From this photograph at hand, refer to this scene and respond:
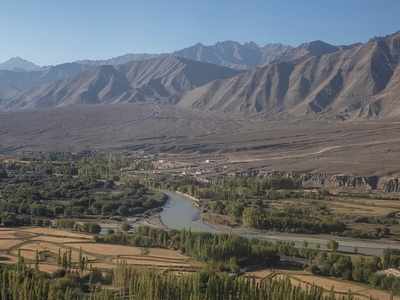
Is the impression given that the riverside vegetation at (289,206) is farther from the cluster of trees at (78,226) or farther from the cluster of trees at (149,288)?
the cluster of trees at (149,288)

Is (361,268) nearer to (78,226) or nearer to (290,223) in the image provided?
(290,223)

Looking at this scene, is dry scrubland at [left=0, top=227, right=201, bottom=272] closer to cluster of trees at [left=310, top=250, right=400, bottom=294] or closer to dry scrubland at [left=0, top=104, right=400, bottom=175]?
cluster of trees at [left=310, top=250, right=400, bottom=294]

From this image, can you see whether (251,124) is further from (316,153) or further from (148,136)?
(316,153)

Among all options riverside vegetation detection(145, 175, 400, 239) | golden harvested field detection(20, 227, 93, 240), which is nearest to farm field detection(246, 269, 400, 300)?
riverside vegetation detection(145, 175, 400, 239)

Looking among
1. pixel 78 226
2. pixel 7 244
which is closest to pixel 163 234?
pixel 78 226

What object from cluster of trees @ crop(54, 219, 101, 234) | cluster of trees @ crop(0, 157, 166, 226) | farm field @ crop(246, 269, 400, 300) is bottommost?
farm field @ crop(246, 269, 400, 300)

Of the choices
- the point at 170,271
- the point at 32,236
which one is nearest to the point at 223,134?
the point at 32,236
